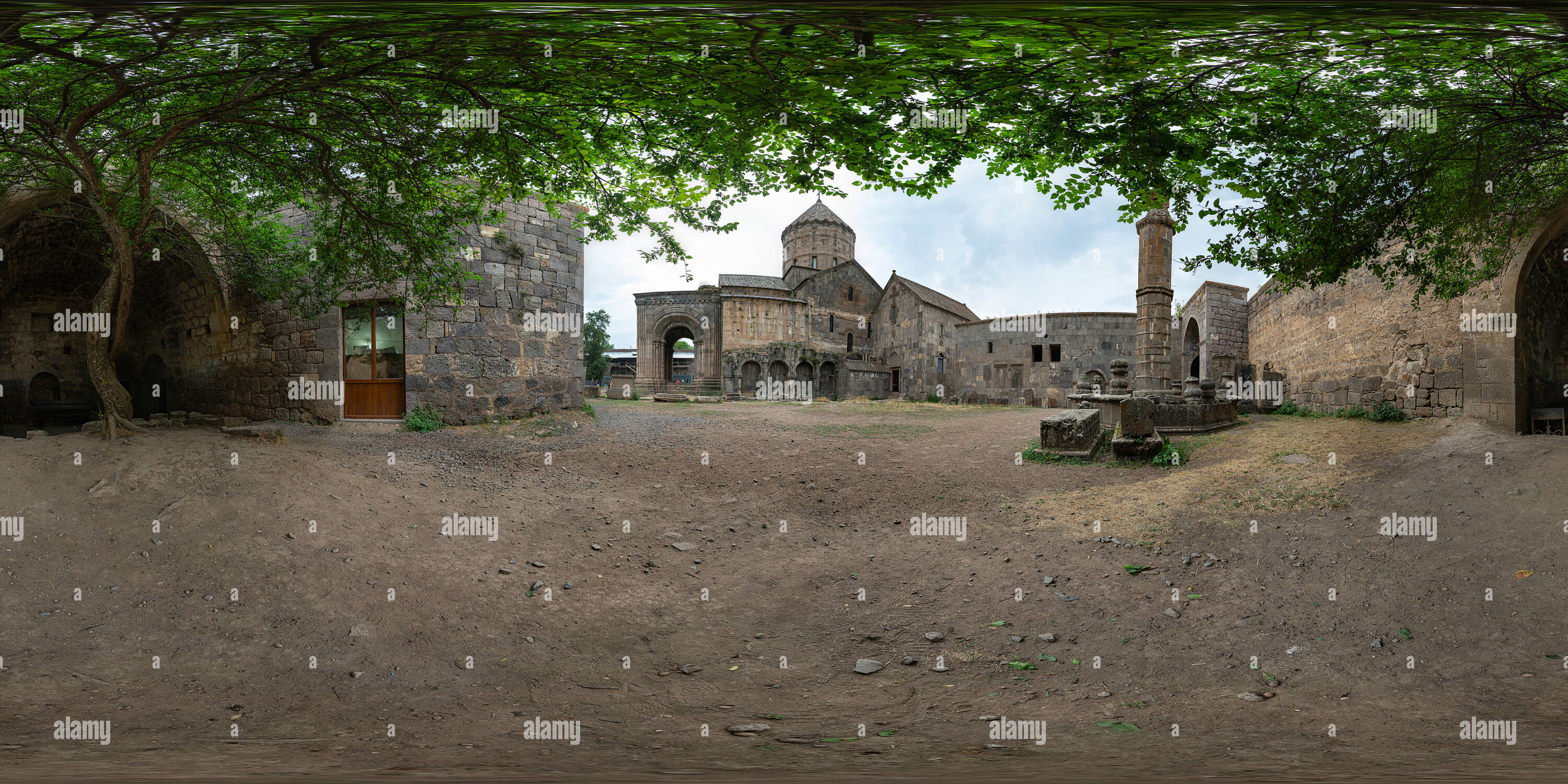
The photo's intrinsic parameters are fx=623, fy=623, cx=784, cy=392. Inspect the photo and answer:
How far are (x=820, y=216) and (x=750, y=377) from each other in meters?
16.1

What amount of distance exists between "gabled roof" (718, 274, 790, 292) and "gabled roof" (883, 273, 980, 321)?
636 cm

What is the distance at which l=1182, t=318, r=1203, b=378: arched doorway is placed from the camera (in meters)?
28.2

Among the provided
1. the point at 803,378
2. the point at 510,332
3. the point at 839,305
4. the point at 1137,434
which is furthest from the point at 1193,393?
the point at 839,305

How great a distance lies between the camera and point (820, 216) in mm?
44250

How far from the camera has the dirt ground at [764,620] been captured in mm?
2902

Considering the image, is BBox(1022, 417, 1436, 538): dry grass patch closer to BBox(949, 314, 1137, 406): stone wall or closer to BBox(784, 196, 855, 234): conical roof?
BBox(949, 314, 1137, 406): stone wall

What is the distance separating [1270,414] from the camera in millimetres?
16172

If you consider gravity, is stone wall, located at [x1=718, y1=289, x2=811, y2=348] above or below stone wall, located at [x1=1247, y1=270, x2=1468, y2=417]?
above

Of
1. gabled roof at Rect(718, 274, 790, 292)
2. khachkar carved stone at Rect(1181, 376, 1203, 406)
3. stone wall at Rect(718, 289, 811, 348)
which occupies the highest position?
gabled roof at Rect(718, 274, 790, 292)

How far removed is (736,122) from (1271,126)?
176 inches

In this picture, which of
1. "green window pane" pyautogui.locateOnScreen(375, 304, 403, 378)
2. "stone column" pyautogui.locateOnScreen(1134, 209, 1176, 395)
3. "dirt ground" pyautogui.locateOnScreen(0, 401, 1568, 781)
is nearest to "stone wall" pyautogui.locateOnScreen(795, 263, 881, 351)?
"stone column" pyautogui.locateOnScreen(1134, 209, 1176, 395)

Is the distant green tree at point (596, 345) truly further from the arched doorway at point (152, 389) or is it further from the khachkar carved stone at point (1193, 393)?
the khachkar carved stone at point (1193, 393)

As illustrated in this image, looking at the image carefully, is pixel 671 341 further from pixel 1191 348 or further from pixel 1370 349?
pixel 1370 349

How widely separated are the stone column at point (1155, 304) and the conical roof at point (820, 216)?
30372mm
